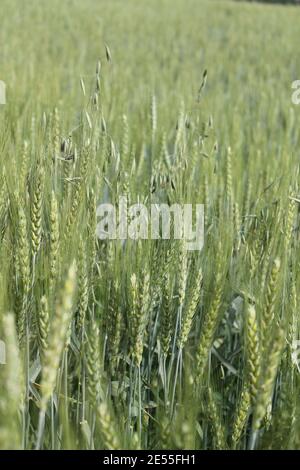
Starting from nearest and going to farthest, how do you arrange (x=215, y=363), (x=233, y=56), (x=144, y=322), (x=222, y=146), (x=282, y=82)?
(x=144, y=322), (x=215, y=363), (x=222, y=146), (x=282, y=82), (x=233, y=56)

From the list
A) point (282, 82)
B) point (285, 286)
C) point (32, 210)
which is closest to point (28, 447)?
point (32, 210)

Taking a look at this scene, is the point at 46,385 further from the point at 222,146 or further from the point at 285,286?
the point at 222,146

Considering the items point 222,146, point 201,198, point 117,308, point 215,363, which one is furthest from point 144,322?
point 222,146

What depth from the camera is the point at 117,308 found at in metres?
0.82

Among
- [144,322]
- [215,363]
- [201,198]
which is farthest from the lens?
[201,198]

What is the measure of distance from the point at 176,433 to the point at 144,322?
24cm

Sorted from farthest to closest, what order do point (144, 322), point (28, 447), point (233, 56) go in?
point (233, 56) → point (144, 322) → point (28, 447)

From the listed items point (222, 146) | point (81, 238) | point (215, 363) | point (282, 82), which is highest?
point (282, 82)

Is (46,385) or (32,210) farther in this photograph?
(32,210)

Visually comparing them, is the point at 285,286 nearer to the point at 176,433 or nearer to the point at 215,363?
the point at 215,363

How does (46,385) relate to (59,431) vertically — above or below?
above

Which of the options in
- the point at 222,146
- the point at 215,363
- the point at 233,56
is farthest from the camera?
the point at 233,56

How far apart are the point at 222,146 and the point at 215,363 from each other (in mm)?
941
